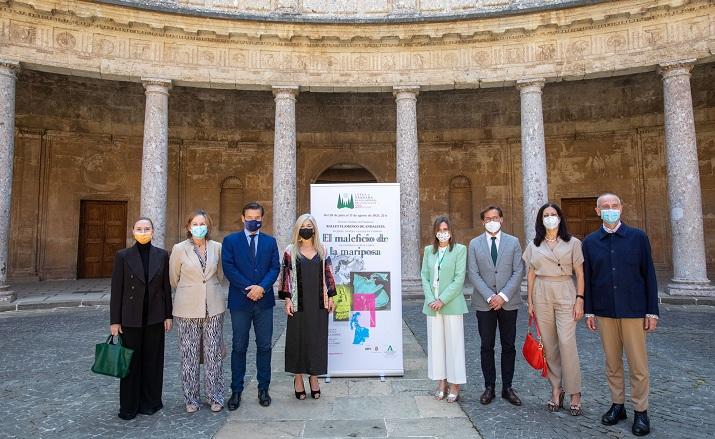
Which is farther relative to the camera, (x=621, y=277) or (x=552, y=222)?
(x=552, y=222)

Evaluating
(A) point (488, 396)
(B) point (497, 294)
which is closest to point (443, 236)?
(B) point (497, 294)

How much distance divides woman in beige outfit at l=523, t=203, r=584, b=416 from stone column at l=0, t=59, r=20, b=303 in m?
11.6

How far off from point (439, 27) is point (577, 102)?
23.7ft

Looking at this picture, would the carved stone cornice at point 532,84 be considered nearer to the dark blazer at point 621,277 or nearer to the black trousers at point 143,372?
the dark blazer at point 621,277

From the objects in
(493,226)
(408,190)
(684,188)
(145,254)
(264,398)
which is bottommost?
(264,398)

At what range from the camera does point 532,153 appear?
12055mm

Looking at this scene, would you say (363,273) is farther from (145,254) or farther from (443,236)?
(145,254)

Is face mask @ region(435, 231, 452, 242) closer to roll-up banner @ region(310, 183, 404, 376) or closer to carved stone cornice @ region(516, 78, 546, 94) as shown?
roll-up banner @ region(310, 183, 404, 376)

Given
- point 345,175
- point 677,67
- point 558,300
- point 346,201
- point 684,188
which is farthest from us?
point 345,175

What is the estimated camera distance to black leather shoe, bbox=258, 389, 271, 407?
4.83m

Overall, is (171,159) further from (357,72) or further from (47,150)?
(357,72)

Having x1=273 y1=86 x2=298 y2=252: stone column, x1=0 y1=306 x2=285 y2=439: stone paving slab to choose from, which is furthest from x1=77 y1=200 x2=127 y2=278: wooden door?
x1=0 y1=306 x2=285 y2=439: stone paving slab

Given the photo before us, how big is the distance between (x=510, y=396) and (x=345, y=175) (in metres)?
13.9

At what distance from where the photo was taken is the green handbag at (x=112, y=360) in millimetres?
4250
